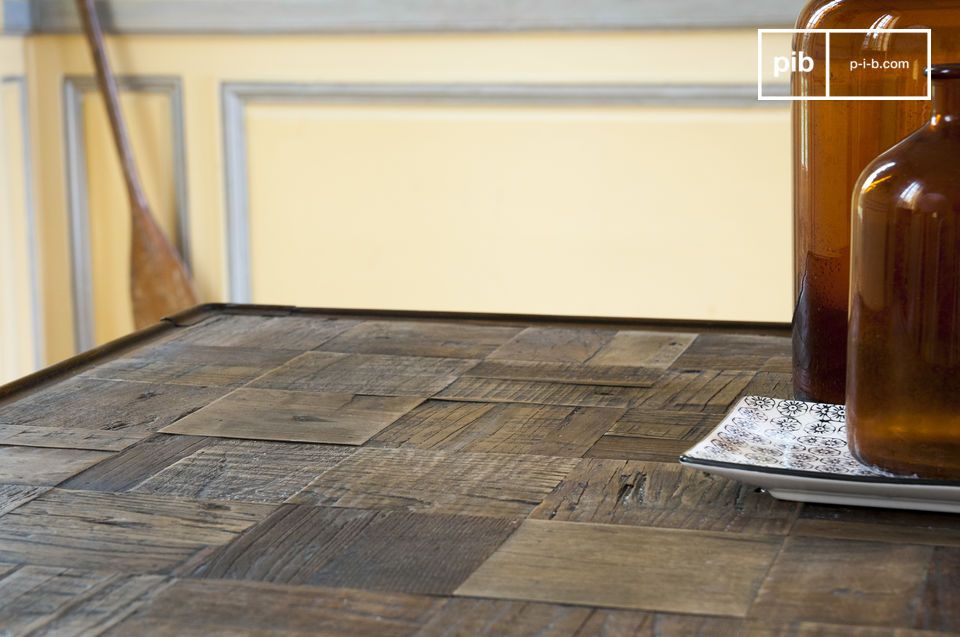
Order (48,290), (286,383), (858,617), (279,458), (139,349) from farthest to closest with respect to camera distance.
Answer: (48,290) → (139,349) → (286,383) → (279,458) → (858,617)

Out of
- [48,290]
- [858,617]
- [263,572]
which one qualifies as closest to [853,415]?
[858,617]

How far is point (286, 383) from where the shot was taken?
1.02m

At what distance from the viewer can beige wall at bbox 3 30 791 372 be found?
2.40m

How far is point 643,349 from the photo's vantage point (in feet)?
3.71

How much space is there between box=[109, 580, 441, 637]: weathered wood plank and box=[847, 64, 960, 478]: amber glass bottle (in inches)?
10.9

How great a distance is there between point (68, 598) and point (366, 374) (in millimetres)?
463

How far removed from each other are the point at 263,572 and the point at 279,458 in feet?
0.63

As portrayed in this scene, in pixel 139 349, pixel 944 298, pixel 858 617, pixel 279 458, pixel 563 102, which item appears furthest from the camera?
pixel 563 102

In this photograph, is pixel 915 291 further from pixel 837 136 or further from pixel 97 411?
pixel 97 411

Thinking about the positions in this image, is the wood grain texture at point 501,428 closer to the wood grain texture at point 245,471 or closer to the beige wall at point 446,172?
the wood grain texture at point 245,471

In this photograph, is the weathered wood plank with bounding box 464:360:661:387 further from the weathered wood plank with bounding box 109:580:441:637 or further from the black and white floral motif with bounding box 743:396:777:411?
the weathered wood plank with bounding box 109:580:441:637

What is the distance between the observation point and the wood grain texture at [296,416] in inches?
34.4

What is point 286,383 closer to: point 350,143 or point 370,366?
A: point 370,366

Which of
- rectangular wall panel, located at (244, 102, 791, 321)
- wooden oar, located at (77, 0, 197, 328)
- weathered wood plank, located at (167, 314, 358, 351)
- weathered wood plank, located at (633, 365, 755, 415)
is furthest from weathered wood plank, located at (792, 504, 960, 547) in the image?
wooden oar, located at (77, 0, 197, 328)
